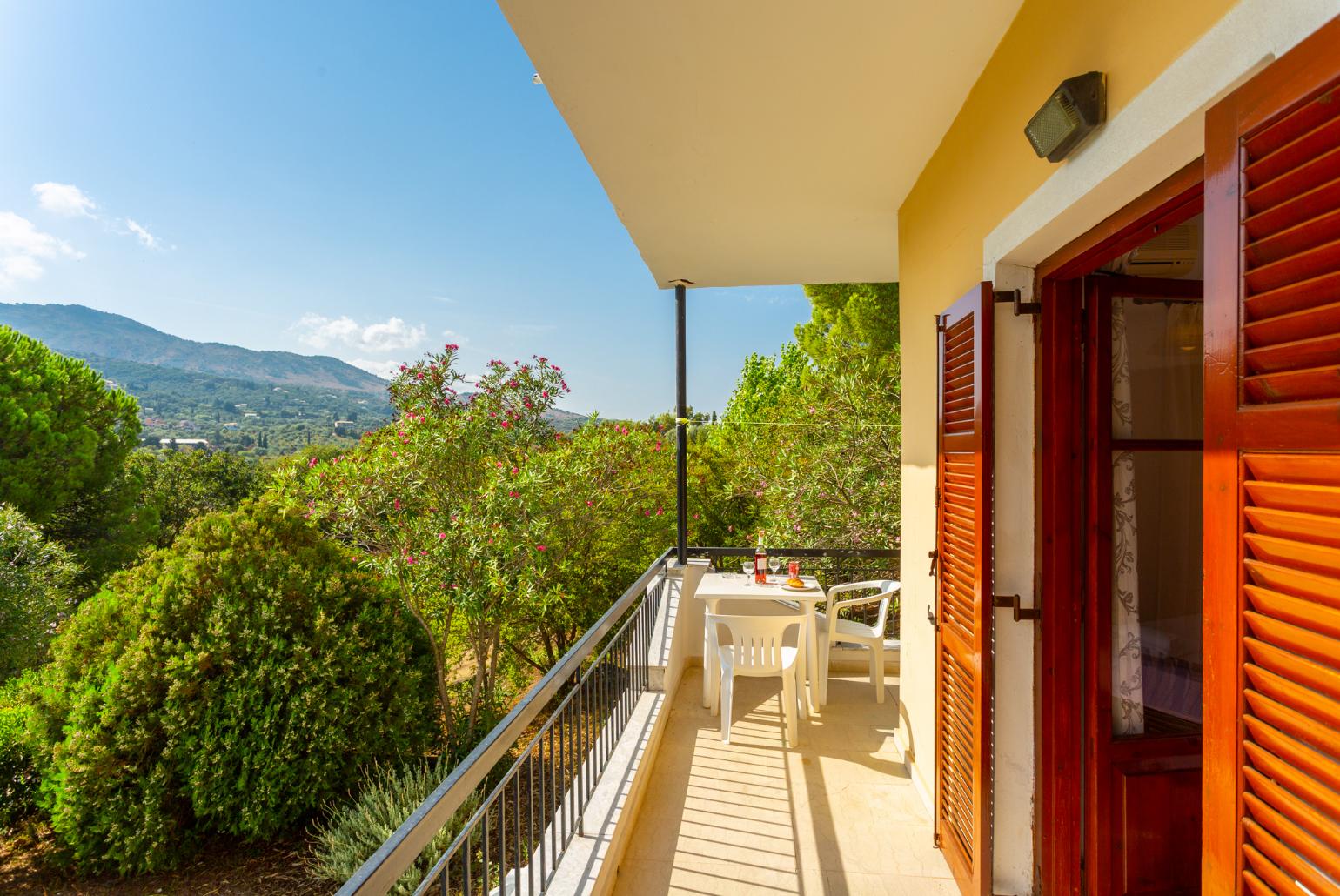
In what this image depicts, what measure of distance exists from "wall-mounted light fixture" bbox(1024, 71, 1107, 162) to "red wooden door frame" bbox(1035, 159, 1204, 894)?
0.48 meters

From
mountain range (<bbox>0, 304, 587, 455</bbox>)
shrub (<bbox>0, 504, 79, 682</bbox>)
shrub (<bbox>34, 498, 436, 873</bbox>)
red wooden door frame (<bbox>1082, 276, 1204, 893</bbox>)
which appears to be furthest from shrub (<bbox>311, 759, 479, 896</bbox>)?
mountain range (<bbox>0, 304, 587, 455</bbox>)

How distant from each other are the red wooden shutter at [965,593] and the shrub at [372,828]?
2663 mm

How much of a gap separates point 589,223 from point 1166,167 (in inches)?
1439

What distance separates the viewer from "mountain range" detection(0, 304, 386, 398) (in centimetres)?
4462

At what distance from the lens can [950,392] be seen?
227cm

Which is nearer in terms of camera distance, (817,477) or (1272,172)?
(1272,172)

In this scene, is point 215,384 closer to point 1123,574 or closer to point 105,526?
point 105,526

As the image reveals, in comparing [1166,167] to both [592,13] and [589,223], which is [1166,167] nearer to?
[592,13]

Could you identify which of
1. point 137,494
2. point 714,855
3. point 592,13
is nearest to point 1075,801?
point 714,855

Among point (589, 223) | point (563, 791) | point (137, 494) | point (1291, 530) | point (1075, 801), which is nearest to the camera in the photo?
point (1291, 530)

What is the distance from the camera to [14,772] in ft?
14.4

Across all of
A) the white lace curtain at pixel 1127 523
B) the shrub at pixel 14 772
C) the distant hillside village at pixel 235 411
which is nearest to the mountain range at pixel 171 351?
the distant hillside village at pixel 235 411

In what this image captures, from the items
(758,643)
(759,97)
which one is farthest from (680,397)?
(759,97)

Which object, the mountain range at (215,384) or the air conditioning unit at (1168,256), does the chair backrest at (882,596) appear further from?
the mountain range at (215,384)
